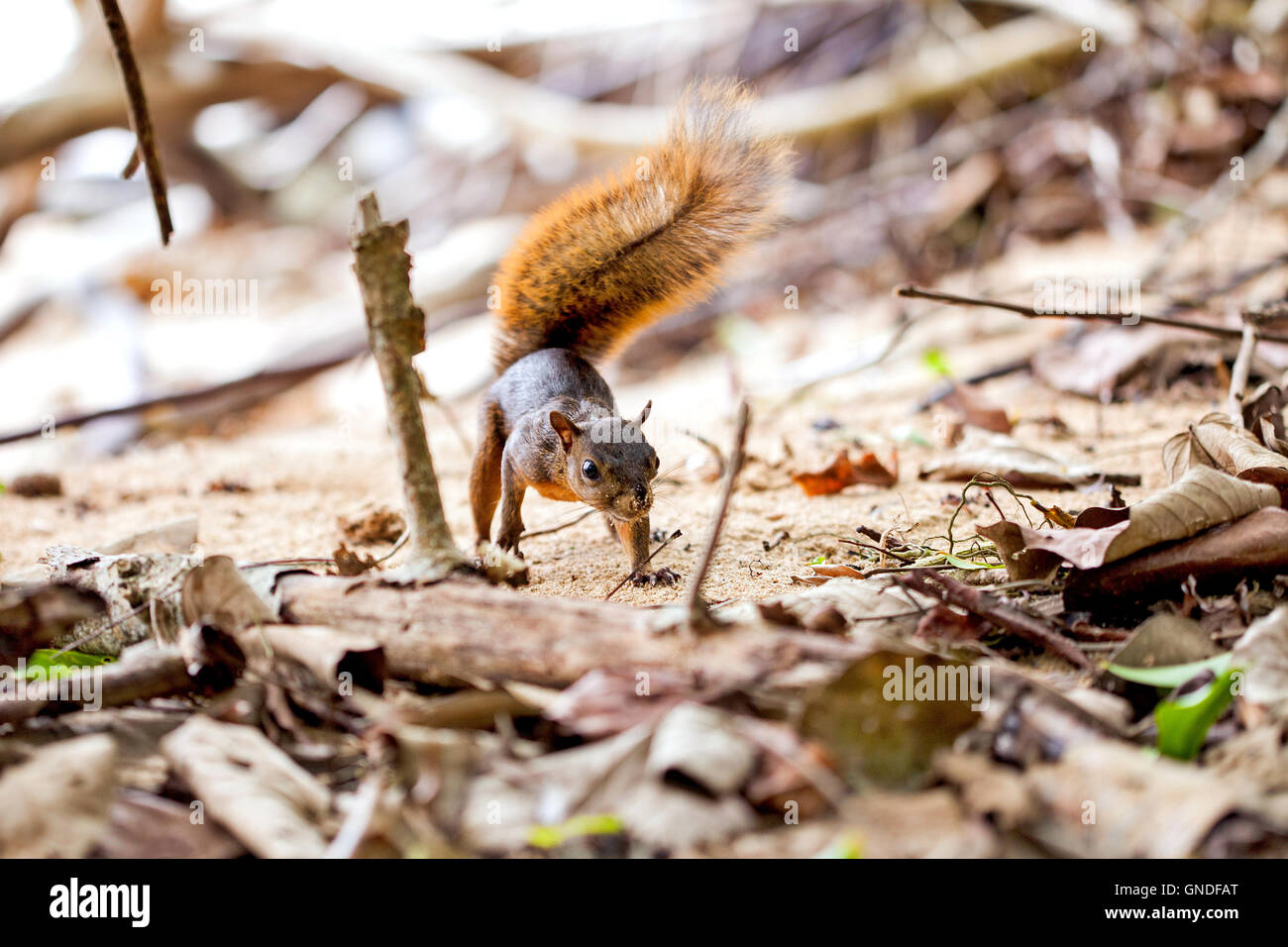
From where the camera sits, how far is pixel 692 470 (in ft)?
14.8

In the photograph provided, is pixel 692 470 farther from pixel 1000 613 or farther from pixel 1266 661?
pixel 1266 661

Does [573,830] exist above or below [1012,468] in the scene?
below

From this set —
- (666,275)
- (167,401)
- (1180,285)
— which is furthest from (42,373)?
(1180,285)

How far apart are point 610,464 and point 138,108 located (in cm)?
170

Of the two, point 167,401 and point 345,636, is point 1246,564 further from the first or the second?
point 167,401

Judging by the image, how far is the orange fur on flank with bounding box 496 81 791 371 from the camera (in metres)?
3.35

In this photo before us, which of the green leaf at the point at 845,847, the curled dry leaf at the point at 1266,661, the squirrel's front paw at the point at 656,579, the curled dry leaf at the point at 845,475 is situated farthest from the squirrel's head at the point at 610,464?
the green leaf at the point at 845,847

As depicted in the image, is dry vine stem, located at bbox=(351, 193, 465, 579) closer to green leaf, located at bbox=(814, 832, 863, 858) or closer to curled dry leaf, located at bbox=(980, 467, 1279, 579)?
green leaf, located at bbox=(814, 832, 863, 858)

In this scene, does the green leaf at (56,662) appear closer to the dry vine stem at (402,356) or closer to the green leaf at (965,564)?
the dry vine stem at (402,356)

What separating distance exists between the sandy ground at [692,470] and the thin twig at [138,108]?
44.5 inches

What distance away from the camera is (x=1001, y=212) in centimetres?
771

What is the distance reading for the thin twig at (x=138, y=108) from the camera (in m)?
2.71

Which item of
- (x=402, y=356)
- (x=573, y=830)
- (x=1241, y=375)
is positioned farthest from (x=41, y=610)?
(x=1241, y=375)

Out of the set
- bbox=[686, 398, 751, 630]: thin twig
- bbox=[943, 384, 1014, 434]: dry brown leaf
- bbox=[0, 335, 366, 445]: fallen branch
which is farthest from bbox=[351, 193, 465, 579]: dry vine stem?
bbox=[0, 335, 366, 445]: fallen branch
